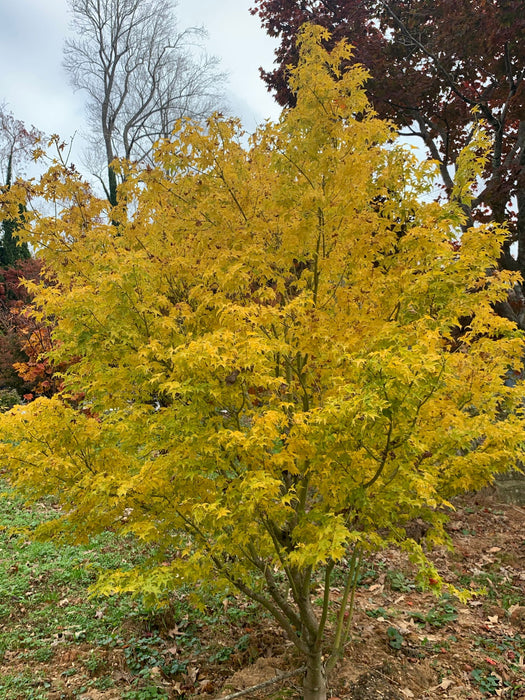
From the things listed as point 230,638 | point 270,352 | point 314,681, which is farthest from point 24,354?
point 314,681

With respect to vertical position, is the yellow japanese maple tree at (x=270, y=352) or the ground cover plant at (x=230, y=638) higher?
the yellow japanese maple tree at (x=270, y=352)

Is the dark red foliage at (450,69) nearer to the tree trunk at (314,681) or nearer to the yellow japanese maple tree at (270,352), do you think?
the yellow japanese maple tree at (270,352)

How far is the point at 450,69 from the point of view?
8352mm

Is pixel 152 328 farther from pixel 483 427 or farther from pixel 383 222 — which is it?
pixel 483 427

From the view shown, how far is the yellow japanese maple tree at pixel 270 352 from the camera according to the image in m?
2.53

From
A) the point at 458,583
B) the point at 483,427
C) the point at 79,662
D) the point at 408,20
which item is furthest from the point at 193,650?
the point at 408,20

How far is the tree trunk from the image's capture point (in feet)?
10.9

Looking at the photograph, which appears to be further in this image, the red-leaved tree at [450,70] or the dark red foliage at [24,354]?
the dark red foliage at [24,354]

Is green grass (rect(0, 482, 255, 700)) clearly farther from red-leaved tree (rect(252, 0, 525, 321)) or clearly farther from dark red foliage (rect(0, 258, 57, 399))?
red-leaved tree (rect(252, 0, 525, 321))

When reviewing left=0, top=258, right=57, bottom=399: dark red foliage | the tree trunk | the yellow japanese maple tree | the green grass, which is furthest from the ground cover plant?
left=0, top=258, right=57, bottom=399: dark red foliage

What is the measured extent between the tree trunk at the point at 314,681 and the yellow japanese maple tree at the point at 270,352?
17mm

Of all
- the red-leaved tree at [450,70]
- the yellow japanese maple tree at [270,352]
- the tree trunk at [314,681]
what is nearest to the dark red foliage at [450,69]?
the red-leaved tree at [450,70]

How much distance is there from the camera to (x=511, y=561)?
5.55 metres

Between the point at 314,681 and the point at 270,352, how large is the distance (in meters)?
2.57
